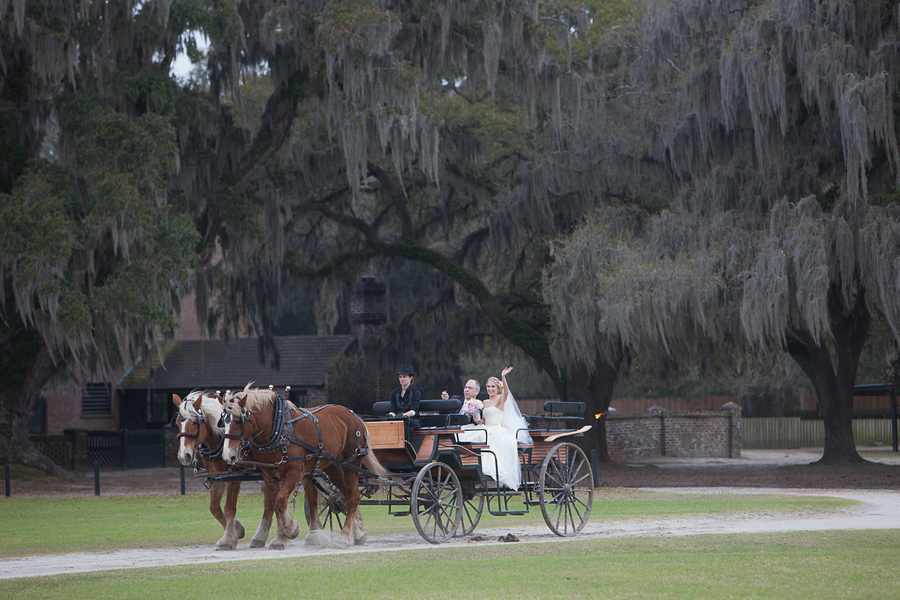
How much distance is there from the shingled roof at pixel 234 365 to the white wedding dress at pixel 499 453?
874 inches

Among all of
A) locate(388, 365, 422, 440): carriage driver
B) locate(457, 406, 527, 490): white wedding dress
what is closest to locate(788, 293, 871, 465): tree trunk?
locate(457, 406, 527, 490): white wedding dress

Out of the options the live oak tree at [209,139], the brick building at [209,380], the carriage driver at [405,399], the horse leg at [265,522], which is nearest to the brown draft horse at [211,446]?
the horse leg at [265,522]

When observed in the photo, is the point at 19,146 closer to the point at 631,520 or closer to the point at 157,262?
the point at 157,262

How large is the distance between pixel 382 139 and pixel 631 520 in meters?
10.3

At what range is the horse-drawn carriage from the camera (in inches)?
389

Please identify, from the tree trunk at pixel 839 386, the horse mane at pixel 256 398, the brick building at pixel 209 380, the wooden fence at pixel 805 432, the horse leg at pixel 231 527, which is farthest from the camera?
the wooden fence at pixel 805 432

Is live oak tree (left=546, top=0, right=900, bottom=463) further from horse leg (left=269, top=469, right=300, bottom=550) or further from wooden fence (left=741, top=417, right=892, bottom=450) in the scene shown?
wooden fence (left=741, top=417, right=892, bottom=450)

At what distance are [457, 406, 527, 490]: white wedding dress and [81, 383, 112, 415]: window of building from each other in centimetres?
2521

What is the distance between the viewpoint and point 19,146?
20859 mm

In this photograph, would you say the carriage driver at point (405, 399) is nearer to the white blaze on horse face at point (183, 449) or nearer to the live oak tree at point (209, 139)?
the white blaze on horse face at point (183, 449)

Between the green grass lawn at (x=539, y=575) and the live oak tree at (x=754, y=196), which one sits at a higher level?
the live oak tree at (x=754, y=196)

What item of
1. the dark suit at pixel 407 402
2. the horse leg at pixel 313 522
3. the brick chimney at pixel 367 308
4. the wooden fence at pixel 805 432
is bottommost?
the wooden fence at pixel 805 432

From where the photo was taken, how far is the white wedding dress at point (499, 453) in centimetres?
1108

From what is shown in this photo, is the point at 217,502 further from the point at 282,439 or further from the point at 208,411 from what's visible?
the point at 208,411
